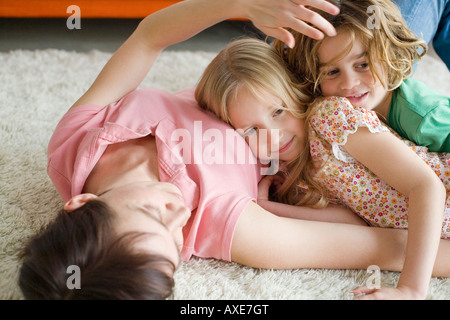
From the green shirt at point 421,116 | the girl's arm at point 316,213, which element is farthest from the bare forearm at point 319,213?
the green shirt at point 421,116

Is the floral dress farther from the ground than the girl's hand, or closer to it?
farther from the ground

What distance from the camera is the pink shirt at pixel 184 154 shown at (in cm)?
91

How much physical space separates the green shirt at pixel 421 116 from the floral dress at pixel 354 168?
0.02m

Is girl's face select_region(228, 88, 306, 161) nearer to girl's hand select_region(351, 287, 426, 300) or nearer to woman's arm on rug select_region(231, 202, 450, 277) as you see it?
woman's arm on rug select_region(231, 202, 450, 277)

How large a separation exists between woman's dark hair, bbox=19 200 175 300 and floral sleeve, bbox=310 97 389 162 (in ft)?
1.52

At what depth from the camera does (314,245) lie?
942 millimetres

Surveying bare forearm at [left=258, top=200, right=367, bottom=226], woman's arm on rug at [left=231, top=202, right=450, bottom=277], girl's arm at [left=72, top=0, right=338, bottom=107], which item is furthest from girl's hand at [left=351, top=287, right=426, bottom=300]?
girl's arm at [left=72, top=0, right=338, bottom=107]

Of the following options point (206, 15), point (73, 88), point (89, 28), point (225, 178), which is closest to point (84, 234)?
point (225, 178)

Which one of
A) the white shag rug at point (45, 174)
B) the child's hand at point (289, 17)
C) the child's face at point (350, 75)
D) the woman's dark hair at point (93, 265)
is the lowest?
the white shag rug at point (45, 174)

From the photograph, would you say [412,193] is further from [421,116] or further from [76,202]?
[76,202]

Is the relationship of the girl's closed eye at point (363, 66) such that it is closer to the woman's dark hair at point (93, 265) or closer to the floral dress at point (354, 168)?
the floral dress at point (354, 168)

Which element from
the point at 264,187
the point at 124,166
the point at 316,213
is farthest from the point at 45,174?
the point at 316,213

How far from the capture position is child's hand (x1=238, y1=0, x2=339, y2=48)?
93 cm

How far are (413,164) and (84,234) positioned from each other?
2.06 ft
